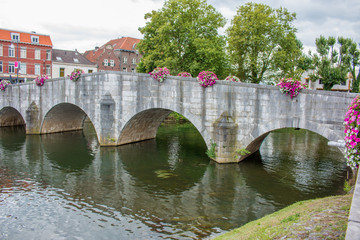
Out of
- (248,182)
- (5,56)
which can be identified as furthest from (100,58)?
(248,182)

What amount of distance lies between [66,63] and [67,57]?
1873 millimetres

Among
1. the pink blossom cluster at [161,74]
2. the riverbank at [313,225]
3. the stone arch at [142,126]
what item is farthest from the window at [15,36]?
the riverbank at [313,225]

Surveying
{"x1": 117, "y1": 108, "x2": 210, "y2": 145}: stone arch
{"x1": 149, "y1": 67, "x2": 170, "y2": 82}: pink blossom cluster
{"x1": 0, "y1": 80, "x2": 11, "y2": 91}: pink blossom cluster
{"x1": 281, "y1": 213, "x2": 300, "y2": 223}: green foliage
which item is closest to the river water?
{"x1": 117, "y1": 108, "x2": 210, "y2": 145}: stone arch

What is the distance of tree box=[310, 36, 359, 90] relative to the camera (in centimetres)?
3247

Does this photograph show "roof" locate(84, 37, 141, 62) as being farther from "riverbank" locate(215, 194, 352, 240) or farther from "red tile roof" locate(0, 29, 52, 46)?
"riverbank" locate(215, 194, 352, 240)

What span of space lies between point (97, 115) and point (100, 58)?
34324 mm

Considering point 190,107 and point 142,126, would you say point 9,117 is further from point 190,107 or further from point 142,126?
point 190,107

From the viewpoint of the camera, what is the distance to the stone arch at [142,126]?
2167 centimetres

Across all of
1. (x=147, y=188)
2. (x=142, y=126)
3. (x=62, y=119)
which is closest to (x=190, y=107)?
(x=147, y=188)

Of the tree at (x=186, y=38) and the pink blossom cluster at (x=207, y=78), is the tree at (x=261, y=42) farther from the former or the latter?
the pink blossom cluster at (x=207, y=78)

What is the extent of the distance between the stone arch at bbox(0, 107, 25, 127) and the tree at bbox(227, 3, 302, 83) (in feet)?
81.0

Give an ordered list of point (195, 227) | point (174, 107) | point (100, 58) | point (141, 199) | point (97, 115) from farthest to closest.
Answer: point (100, 58)
point (97, 115)
point (174, 107)
point (141, 199)
point (195, 227)

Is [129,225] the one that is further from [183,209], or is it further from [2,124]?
[2,124]

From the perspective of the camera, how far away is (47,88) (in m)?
26.2
